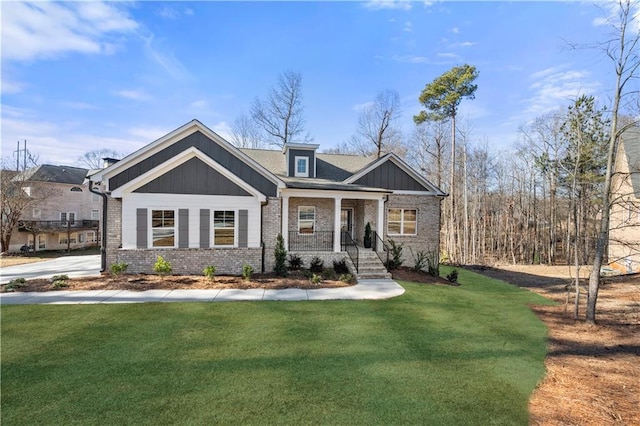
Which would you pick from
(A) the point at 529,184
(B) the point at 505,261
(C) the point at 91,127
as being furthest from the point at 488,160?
(C) the point at 91,127

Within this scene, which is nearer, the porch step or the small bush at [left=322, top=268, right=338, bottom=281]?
the small bush at [left=322, top=268, right=338, bottom=281]

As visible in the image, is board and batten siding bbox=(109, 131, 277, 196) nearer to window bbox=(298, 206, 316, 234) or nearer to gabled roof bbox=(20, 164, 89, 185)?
window bbox=(298, 206, 316, 234)

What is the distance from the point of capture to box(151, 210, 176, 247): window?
460 inches

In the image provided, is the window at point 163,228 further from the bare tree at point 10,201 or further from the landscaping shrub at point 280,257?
the bare tree at point 10,201

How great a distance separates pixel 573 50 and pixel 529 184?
27.2 m

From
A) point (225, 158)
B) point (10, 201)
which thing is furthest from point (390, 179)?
point (10, 201)

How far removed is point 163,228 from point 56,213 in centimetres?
3154

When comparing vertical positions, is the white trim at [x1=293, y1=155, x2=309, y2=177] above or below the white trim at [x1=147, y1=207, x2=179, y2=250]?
above

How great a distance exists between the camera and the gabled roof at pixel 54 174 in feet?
103

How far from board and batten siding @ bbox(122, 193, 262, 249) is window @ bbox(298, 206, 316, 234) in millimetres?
2781

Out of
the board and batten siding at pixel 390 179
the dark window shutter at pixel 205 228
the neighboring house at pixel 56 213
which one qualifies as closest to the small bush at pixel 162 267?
the dark window shutter at pixel 205 228

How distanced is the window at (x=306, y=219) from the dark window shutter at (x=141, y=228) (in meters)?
6.50

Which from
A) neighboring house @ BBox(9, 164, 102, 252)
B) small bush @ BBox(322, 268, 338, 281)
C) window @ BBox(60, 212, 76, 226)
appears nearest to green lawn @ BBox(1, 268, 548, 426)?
small bush @ BBox(322, 268, 338, 281)

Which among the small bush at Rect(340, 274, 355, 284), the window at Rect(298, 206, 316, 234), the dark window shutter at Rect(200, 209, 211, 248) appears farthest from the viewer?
the window at Rect(298, 206, 316, 234)
